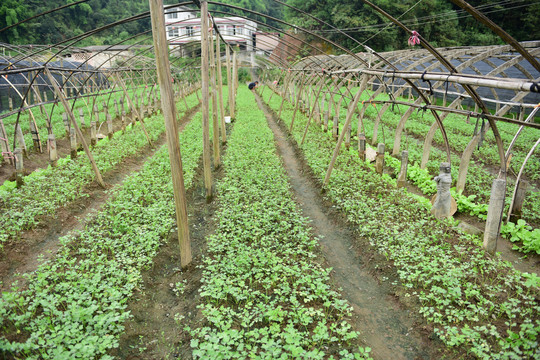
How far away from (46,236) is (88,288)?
289 cm

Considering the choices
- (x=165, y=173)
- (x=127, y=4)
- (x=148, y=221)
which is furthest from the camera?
(x=127, y=4)

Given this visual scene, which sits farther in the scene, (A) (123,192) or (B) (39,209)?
(A) (123,192)

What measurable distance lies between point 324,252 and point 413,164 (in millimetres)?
6278

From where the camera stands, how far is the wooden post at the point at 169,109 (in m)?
4.69

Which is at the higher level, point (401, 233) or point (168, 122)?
point (168, 122)

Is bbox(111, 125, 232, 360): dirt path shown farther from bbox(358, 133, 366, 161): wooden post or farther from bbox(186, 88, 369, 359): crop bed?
bbox(358, 133, 366, 161): wooden post

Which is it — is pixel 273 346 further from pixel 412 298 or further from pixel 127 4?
pixel 127 4

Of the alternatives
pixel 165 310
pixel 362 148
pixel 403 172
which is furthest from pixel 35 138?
pixel 403 172

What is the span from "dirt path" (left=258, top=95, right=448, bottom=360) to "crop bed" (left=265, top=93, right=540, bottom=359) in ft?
0.97

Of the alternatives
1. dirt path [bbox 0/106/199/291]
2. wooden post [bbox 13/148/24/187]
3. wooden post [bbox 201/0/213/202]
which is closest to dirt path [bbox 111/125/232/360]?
dirt path [bbox 0/106/199/291]

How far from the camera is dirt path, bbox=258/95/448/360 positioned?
4.38 metres

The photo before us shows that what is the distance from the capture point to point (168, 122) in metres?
5.05

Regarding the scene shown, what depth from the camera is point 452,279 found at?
4930mm

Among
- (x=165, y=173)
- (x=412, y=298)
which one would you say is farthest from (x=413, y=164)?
(x=165, y=173)
